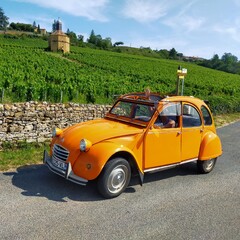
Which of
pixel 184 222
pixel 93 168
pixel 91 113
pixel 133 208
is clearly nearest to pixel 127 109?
pixel 93 168

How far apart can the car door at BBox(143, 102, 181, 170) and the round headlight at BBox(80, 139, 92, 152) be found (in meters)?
1.22

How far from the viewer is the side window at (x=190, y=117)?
680 cm

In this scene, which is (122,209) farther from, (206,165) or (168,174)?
(206,165)

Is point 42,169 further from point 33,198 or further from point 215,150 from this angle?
point 215,150

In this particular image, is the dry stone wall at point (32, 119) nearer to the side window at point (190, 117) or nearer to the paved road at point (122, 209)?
the paved road at point (122, 209)

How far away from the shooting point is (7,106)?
8617 millimetres

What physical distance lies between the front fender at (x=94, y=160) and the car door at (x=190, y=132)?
1.97m

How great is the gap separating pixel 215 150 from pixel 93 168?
355 centimetres

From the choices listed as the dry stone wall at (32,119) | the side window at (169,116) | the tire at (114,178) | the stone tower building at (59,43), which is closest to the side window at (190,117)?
the side window at (169,116)

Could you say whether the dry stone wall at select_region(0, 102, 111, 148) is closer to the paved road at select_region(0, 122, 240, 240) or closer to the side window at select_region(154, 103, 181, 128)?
the paved road at select_region(0, 122, 240, 240)

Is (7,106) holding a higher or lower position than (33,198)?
higher

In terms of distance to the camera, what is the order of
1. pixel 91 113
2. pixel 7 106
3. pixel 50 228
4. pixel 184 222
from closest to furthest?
1. pixel 50 228
2. pixel 184 222
3. pixel 7 106
4. pixel 91 113

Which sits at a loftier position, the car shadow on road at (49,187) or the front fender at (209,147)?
the front fender at (209,147)

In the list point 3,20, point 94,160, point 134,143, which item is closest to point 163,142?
point 134,143
